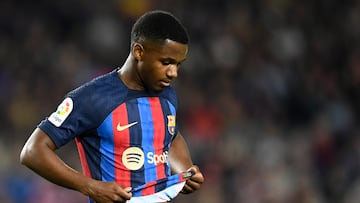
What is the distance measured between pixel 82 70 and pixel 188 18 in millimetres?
1795

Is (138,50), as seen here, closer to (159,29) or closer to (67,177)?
(159,29)

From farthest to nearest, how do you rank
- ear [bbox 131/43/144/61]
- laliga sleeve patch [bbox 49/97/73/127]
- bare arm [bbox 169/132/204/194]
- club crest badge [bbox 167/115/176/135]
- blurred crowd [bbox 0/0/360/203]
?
blurred crowd [bbox 0/0/360/203]
bare arm [bbox 169/132/204/194]
club crest badge [bbox 167/115/176/135]
ear [bbox 131/43/144/61]
laliga sleeve patch [bbox 49/97/73/127]

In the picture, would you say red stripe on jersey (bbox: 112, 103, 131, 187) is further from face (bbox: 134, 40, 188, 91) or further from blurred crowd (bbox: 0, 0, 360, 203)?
blurred crowd (bbox: 0, 0, 360, 203)

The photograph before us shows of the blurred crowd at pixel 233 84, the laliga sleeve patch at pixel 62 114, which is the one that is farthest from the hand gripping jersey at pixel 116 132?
the blurred crowd at pixel 233 84

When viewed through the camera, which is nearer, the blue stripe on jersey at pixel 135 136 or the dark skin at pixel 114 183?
the dark skin at pixel 114 183

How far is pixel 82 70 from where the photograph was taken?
9750 mm

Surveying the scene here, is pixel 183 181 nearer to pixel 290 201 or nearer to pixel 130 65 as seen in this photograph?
pixel 130 65

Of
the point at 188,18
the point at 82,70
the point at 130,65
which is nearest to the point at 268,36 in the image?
the point at 188,18

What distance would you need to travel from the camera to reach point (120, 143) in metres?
4.28

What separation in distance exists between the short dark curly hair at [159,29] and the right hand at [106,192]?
2.14 feet

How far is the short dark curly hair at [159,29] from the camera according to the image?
13.9 ft

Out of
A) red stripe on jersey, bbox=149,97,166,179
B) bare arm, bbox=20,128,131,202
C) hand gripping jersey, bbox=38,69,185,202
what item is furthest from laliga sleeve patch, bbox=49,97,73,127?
red stripe on jersey, bbox=149,97,166,179

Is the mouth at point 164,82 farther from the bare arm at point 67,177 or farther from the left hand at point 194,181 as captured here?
the bare arm at point 67,177

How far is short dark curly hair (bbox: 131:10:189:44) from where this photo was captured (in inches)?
166
